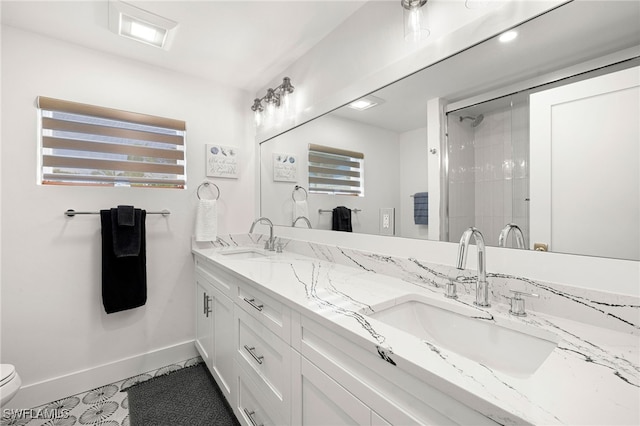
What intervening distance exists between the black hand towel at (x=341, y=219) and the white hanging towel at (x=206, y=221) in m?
1.04

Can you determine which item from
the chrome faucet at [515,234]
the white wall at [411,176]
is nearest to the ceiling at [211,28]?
the white wall at [411,176]

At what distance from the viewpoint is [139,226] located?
1928 millimetres

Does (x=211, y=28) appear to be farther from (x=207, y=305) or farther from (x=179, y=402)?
(x=179, y=402)

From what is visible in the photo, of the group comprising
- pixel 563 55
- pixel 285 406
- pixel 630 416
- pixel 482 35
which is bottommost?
pixel 285 406

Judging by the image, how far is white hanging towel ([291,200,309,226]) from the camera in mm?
2031

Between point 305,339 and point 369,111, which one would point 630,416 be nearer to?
point 305,339

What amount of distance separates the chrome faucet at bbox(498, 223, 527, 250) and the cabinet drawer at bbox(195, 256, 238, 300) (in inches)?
48.1

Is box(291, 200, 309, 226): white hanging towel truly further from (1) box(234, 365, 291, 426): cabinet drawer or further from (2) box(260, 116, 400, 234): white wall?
(1) box(234, 365, 291, 426): cabinet drawer

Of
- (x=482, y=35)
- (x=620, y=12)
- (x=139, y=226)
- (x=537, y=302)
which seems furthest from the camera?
(x=139, y=226)

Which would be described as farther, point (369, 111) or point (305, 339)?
point (369, 111)

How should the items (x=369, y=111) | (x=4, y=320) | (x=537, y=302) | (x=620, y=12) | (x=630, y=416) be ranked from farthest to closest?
(x=4, y=320), (x=369, y=111), (x=537, y=302), (x=620, y=12), (x=630, y=416)

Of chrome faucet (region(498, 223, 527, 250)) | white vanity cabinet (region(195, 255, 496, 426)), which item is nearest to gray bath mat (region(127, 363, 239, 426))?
white vanity cabinet (region(195, 255, 496, 426))

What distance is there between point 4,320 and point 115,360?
0.66 metres

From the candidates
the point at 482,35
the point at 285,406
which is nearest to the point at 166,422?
the point at 285,406
